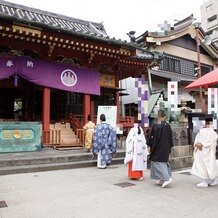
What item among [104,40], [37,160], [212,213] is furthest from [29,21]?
[212,213]

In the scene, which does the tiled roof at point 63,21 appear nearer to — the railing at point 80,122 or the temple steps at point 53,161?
the railing at point 80,122

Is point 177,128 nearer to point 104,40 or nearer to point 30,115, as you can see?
point 104,40

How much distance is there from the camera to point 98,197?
582cm

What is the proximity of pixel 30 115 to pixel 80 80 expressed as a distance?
3.16 m

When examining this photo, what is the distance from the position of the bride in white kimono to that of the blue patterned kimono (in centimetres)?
299

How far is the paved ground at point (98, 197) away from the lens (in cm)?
488

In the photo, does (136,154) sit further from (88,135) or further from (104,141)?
(88,135)

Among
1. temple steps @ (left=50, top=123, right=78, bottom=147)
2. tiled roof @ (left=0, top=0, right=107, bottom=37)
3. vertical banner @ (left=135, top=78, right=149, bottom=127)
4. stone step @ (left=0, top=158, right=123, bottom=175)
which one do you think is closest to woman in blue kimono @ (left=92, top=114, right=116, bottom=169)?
stone step @ (left=0, top=158, right=123, bottom=175)

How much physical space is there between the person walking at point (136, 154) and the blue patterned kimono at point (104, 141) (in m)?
1.63

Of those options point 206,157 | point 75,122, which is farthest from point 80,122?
point 206,157

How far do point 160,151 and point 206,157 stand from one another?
44.6 inches

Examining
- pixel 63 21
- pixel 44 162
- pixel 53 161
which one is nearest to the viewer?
pixel 44 162

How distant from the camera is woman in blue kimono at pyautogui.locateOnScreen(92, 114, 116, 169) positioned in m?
9.18

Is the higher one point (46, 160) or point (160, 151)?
point (160, 151)
